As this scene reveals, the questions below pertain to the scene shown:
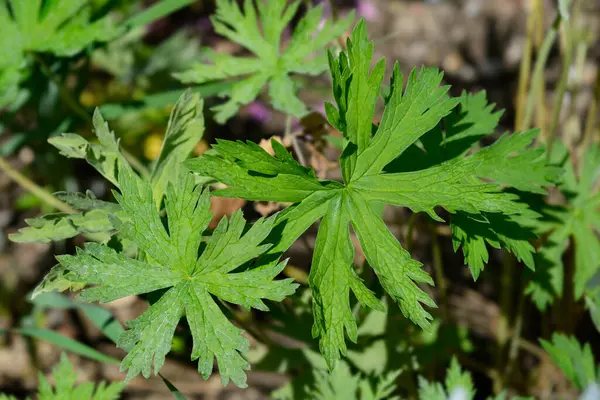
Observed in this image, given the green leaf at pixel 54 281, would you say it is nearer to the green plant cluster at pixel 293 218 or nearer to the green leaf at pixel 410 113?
the green plant cluster at pixel 293 218

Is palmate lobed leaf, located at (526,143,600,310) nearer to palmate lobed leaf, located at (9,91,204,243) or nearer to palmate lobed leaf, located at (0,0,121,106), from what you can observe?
palmate lobed leaf, located at (9,91,204,243)

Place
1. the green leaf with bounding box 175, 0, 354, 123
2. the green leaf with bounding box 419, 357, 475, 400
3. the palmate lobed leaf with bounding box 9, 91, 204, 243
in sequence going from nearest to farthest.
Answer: the palmate lobed leaf with bounding box 9, 91, 204, 243, the green leaf with bounding box 419, 357, 475, 400, the green leaf with bounding box 175, 0, 354, 123

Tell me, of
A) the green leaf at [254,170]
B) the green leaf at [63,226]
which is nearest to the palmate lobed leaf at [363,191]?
the green leaf at [254,170]

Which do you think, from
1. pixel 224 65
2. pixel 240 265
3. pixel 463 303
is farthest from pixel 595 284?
pixel 224 65

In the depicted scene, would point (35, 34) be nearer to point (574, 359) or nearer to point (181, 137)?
point (181, 137)

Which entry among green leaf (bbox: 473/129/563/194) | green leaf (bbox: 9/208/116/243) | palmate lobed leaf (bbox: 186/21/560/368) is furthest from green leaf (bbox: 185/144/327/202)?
green leaf (bbox: 473/129/563/194)

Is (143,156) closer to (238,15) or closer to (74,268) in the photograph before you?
(238,15)
